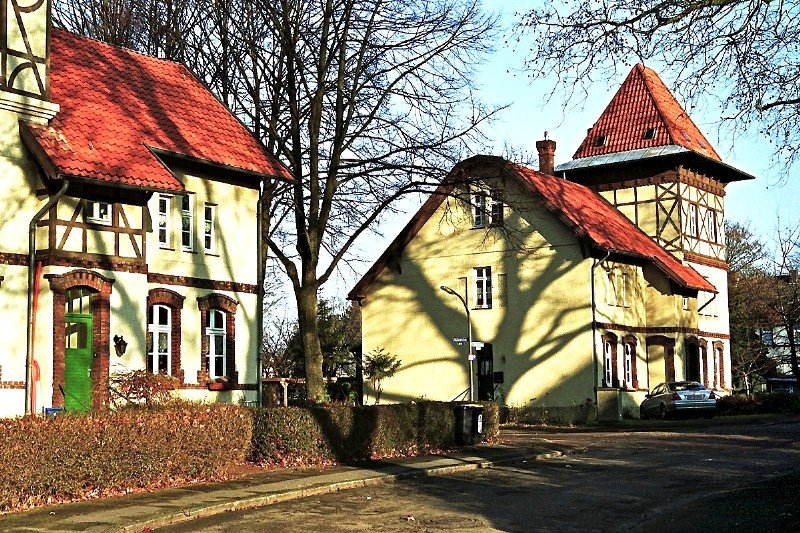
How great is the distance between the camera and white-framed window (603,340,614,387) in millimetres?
43944

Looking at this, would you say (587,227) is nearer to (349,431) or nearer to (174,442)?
(349,431)

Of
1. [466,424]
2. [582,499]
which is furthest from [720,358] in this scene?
[582,499]

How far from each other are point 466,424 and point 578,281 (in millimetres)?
17316

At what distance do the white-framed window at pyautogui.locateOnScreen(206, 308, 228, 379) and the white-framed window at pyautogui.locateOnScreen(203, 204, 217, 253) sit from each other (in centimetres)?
174

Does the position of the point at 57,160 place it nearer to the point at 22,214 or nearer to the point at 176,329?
the point at 22,214

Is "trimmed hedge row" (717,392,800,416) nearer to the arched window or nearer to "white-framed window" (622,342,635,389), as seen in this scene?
"white-framed window" (622,342,635,389)

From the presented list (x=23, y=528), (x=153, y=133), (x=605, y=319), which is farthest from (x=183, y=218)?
(x=605, y=319)

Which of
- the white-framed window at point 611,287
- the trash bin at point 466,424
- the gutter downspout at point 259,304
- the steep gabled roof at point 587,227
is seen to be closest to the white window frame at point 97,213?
the gutter downspout at point 259,304

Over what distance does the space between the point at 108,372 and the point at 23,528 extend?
37.3ft

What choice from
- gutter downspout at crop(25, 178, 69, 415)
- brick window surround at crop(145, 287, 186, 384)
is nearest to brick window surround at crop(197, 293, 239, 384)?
brick window surround at crop(145, 287, 186, 384)

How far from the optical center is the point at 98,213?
81.9 feet

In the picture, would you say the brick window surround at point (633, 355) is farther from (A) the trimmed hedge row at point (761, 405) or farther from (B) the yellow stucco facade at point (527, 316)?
(A) the trimmed hedge row at point (761, 405)

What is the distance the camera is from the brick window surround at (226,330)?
28.5 m

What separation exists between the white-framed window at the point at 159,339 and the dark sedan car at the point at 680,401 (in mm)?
23261
